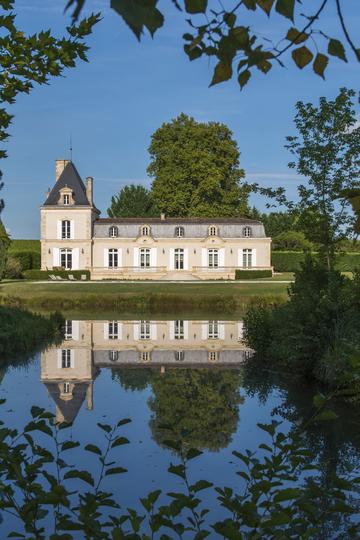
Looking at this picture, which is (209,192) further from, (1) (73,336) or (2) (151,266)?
(1) (73,336)

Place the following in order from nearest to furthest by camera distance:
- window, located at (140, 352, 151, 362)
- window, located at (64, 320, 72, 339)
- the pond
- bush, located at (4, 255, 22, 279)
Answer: the pond < window, located at (140, 352, 151, 362) < window, located at (64, 320, 72, 339) < bush, located at (4, 255, 22, 279)

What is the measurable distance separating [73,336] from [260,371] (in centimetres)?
654

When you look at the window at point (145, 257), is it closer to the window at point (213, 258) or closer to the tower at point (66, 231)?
the tower at point (66, 231)

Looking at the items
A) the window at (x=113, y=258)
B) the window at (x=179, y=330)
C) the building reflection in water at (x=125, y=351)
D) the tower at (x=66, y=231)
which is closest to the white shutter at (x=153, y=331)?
the building reflection in water at (x=125, y=351)

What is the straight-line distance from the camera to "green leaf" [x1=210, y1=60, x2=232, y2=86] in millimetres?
1659

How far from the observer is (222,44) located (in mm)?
1626

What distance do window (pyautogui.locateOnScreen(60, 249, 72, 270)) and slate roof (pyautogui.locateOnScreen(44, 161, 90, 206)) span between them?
316 centimetres

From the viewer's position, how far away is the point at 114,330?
17.8m

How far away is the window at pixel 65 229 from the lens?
4131 centimetres

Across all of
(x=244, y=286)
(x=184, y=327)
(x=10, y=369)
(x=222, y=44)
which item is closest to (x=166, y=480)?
(x=222, y=44)

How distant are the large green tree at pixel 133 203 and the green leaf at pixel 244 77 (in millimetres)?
47501


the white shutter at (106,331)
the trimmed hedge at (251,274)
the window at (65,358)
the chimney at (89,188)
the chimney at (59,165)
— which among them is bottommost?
the window at (65,358)

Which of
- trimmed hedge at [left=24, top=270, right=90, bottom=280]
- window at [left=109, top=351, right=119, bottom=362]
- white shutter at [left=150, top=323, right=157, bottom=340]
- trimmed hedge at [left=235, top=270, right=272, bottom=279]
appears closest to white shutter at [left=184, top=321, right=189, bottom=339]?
white shutter at [left=150, top=323, right=157, bottom=340]

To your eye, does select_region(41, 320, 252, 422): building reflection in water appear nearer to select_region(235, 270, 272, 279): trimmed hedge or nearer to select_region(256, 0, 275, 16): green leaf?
select_region(256, 0, 275, 16): green leaf
